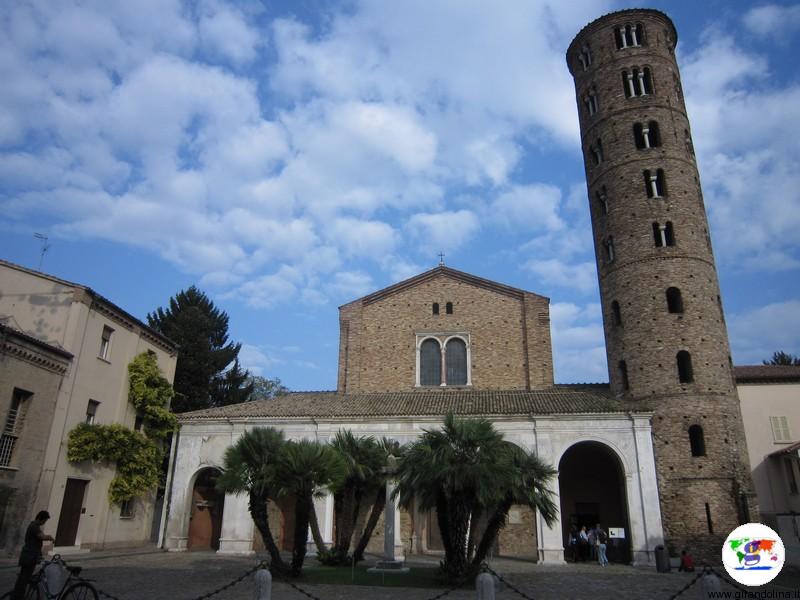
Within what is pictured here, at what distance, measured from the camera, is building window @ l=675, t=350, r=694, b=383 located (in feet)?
76.9

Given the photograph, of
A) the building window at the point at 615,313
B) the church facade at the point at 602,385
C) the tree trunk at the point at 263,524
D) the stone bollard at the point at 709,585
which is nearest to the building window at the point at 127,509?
the church facade at the point at 602,385

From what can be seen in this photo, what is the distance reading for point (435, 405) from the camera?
81.4ft

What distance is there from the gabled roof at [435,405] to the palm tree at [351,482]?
4414mm

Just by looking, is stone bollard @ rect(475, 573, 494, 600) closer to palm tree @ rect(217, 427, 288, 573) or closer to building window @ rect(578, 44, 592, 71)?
palm tree @ rect(217, 427, 288, 573)

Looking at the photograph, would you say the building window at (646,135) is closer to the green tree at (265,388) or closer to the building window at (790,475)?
the building window at (790,475)

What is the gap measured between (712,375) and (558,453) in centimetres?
694

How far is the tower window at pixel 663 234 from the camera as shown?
25.4 metres

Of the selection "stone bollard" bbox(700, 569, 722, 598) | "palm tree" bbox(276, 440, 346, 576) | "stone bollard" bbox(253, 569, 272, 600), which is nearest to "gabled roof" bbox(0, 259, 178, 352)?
"palm tree" bbox(276, 440, 346, 576)

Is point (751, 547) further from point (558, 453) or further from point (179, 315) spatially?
point (179, 315)

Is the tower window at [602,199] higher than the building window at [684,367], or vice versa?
the tower window at [602,199]

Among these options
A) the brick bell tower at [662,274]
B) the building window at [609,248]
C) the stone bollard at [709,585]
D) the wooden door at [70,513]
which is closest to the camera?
the stone bollard at [709,585]

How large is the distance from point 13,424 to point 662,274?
24914 millimetres

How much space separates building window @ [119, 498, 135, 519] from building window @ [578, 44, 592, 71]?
29.9 m

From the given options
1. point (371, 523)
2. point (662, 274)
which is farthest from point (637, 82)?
point (371, 523)
